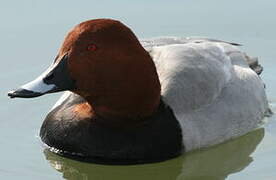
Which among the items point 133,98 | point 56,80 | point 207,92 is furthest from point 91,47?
point 207,92

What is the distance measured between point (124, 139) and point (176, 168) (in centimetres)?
36

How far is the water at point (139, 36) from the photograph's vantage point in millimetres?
5242

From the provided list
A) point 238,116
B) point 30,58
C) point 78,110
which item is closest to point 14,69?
point 30,58

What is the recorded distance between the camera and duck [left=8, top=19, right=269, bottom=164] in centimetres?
499

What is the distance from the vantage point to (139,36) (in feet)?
23.2

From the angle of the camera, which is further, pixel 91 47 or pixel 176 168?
pixel 176 168

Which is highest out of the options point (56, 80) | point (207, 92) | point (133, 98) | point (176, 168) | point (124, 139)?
point (56, 80)

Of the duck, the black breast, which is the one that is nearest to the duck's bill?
the duck

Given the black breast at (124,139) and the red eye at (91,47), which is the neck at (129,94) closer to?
the black breast at (124,139)

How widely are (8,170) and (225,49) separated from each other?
1814 millimetres

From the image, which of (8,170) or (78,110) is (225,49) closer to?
(78,110)

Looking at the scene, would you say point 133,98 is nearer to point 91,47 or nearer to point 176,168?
point 91,47

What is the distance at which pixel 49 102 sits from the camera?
20.3ft

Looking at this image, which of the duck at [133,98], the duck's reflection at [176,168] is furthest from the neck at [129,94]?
the duck's reflection at [176,168]
